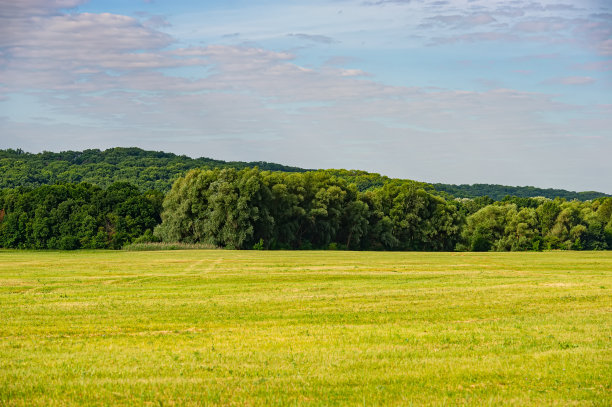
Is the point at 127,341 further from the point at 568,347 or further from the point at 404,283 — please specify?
the point at 404,283

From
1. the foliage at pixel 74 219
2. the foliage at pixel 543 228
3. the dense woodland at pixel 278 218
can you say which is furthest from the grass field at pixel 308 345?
the foliage at pixel 543 228

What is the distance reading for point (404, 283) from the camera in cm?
3309

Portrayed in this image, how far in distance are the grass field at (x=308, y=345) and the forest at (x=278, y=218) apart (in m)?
60.6

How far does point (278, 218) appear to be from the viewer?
9844cm

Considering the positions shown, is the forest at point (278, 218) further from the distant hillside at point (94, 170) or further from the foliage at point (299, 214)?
the distant hillside at point (94, 170)

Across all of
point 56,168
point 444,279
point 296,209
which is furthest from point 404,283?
point 56,168

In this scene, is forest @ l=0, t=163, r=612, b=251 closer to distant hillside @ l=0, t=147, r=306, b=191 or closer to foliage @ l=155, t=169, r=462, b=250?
foliage @ l=155, t=169, r=462, b=250

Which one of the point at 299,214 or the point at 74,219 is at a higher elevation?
the point at 299,214

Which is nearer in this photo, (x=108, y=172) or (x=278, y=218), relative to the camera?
(x=278, y=218)

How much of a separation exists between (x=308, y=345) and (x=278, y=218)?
82.5 metres

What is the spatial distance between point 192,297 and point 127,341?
10.3 m

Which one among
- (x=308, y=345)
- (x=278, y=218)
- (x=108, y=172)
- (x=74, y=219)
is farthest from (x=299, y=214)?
(x=108, y=172)

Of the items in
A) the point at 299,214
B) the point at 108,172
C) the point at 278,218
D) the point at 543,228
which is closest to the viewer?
the point at 278,218

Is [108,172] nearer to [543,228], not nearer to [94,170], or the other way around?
[94,170]
